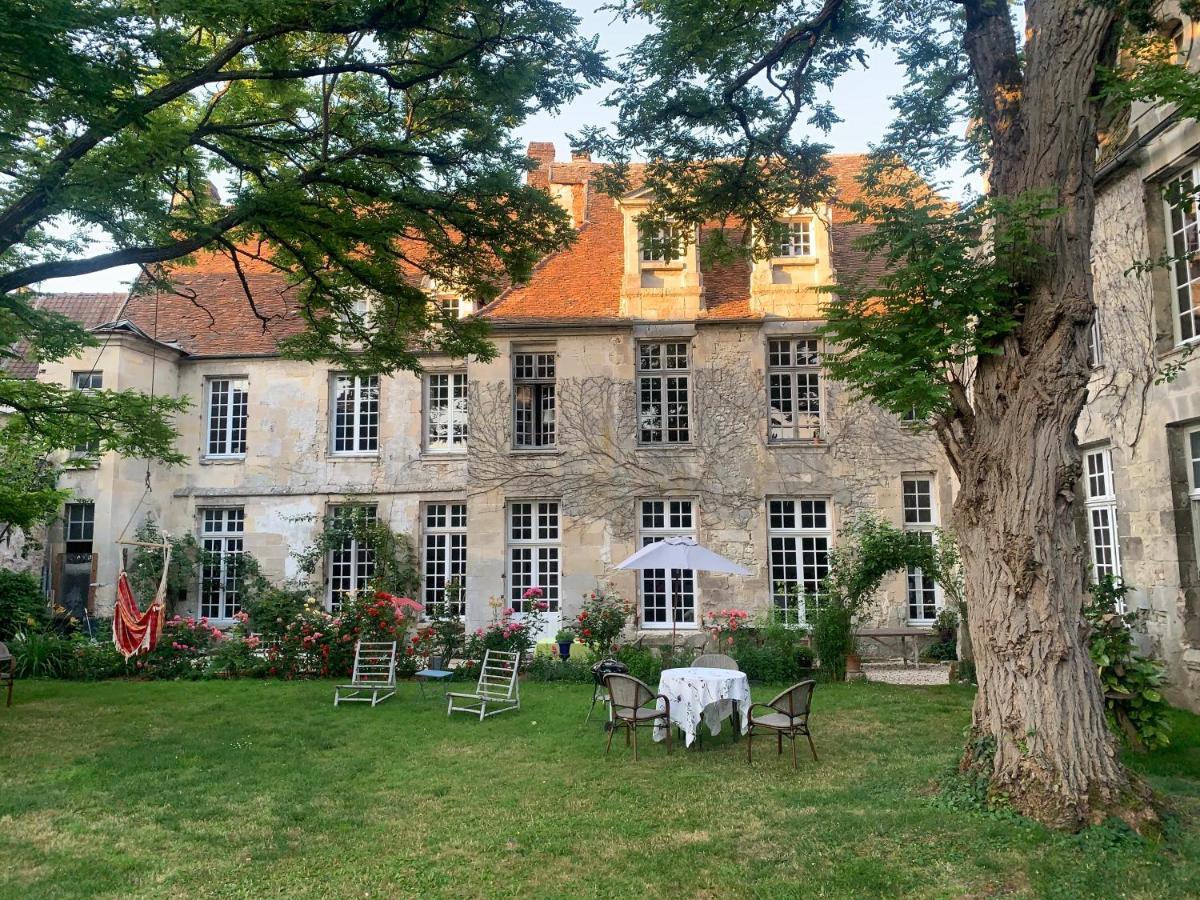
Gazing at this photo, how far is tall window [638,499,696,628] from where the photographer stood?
1423 centimetres

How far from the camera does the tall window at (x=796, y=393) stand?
575 inches

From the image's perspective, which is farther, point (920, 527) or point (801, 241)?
point (801, 241)

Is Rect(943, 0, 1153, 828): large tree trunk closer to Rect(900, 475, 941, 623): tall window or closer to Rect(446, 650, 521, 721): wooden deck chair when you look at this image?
Rect(446, 650, 521, 721): wooden deck chair

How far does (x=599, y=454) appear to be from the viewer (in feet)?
47.7

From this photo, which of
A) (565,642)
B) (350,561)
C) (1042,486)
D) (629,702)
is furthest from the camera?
(350,561)

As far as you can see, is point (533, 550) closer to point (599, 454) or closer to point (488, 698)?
point (599, 454)

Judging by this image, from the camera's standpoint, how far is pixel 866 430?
14281mm

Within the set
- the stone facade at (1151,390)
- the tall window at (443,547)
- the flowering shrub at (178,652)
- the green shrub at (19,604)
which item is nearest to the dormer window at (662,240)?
the stone facade at (1151,390)

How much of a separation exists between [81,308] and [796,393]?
50.2 feet

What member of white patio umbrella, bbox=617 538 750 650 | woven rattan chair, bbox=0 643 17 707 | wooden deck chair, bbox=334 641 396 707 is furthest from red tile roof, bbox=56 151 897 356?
woven rattan chair, bbox=0 643 17 707

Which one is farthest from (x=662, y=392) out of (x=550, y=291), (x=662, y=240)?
(x=662, y=240)

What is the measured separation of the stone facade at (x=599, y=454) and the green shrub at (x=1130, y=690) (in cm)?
691

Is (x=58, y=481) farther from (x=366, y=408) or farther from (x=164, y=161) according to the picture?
(x=164, y=161)

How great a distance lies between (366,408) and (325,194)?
7.83 meters
